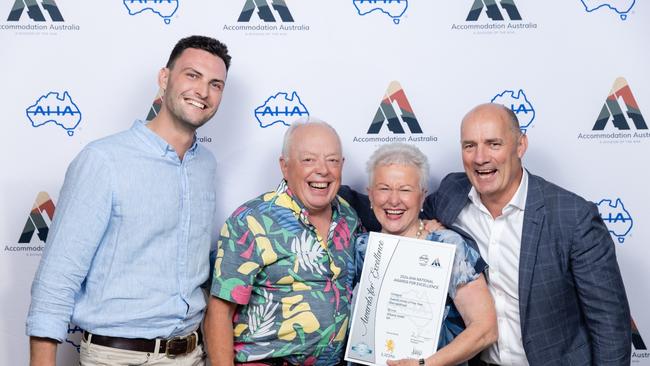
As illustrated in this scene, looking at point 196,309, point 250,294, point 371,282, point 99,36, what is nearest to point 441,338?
point 371,282

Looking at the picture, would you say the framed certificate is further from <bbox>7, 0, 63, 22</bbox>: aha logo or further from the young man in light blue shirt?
<bbox>7, 0, 63, 22</bbox>: aha logo

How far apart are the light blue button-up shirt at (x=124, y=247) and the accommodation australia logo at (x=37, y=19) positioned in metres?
0.89

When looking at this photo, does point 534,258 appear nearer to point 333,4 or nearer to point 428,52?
point 428,52

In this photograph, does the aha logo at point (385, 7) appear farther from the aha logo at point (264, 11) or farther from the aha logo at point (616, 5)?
the aha logo at point (616, 5)

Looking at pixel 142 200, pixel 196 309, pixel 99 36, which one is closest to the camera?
pixel 142 200

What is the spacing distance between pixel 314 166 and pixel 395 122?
0.69 metres

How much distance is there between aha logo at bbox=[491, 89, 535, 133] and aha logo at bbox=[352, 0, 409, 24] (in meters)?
0.52

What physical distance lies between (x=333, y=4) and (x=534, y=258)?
4.11 feet

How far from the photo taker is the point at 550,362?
1910mm

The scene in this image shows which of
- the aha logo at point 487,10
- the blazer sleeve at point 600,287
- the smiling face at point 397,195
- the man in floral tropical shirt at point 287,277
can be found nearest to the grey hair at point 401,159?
the smiling face at point 397,195

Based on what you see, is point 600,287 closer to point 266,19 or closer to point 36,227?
→ point 266,19

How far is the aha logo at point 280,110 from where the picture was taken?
2.47 meters

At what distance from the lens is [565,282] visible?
6.34ft

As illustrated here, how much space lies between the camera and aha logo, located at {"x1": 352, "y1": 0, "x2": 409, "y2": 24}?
2457 mm
